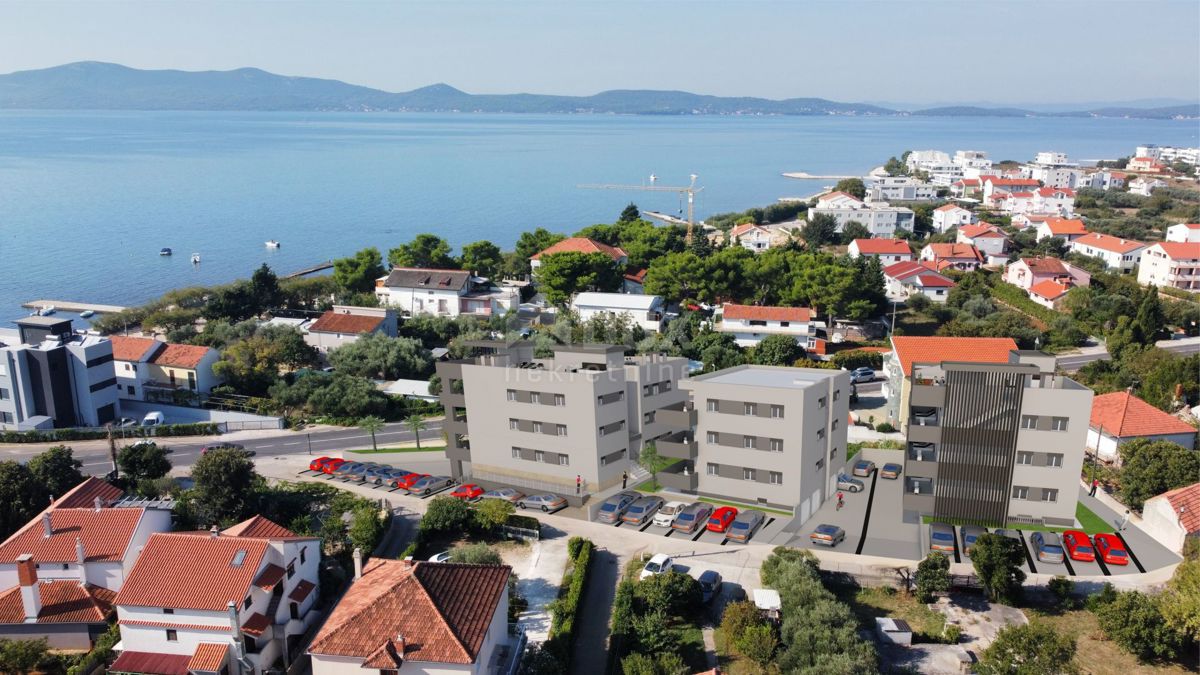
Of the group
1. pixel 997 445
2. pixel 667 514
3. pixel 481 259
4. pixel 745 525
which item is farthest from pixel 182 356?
pixel 997 445

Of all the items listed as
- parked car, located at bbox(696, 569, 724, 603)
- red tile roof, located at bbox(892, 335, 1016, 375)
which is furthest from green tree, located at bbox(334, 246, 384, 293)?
parked car, located at bbox(696, 569, 724, 603)

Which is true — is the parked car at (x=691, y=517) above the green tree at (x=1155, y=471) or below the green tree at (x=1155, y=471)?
below

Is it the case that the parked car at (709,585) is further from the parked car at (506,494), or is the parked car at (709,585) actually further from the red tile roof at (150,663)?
the red tile roof at (150,663)

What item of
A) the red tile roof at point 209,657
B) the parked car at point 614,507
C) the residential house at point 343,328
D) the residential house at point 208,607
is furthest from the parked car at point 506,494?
the residential house at point 343,328

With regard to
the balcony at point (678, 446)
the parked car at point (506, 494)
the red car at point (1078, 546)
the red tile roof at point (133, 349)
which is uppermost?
the red tile roof at point (133, 349)

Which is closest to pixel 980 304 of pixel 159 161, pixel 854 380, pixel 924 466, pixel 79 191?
pixel 854 380

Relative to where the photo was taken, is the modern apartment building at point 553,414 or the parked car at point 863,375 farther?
→ the parked car at point 863,375
